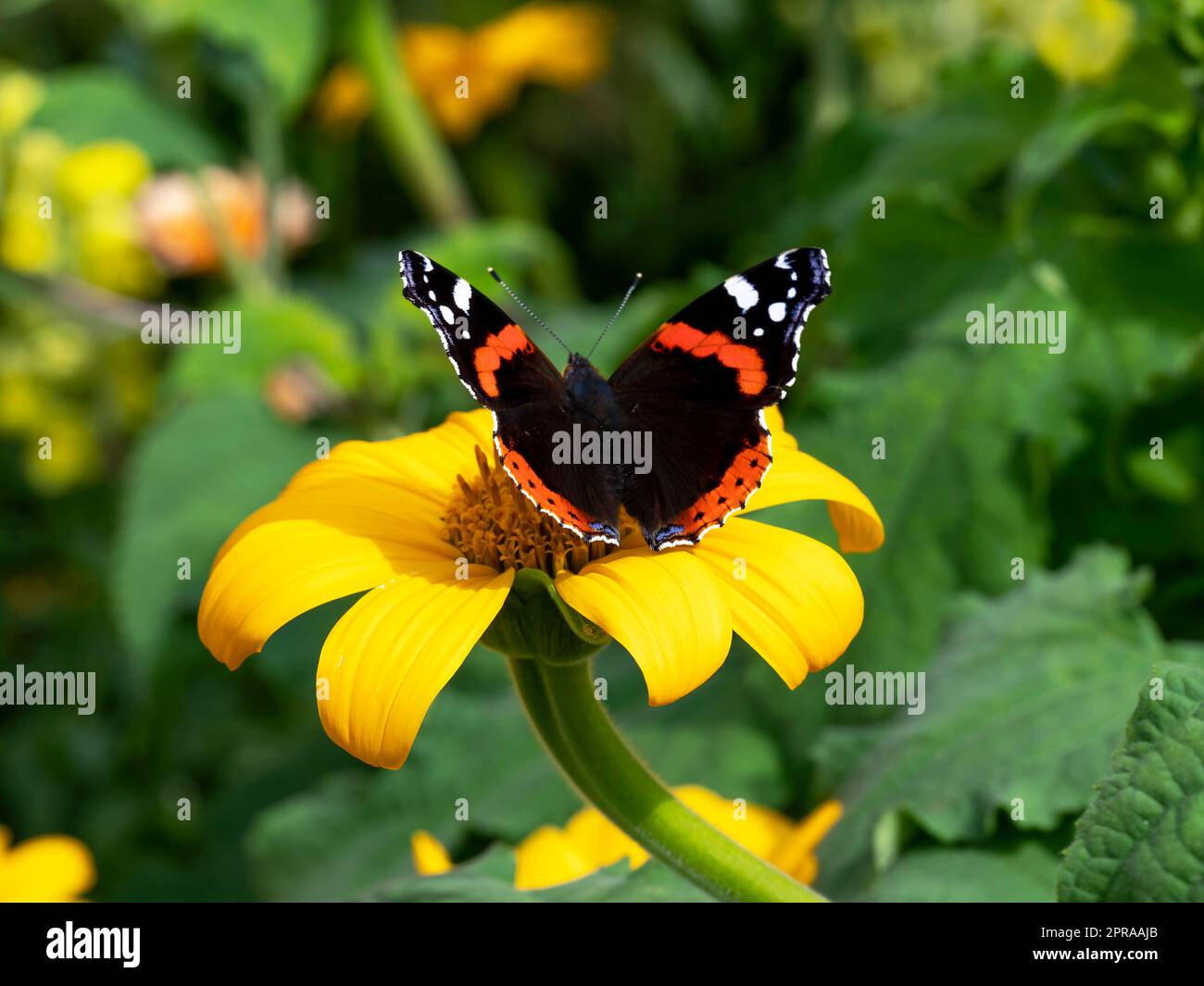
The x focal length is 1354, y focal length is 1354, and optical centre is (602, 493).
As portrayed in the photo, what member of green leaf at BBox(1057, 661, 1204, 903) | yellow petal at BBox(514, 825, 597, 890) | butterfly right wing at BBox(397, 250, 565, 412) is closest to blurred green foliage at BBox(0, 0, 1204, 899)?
green leaf at BBox(1057, 661, 1204, 903)

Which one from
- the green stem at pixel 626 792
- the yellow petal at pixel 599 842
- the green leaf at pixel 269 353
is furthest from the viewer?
the green leaf at pixel 269 353

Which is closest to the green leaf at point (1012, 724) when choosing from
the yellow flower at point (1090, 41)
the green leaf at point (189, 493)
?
the yellow flower at point (1090, 41)

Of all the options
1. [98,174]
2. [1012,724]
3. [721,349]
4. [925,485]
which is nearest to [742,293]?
[721,349]

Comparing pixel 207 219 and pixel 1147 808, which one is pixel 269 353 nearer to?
pixel 207 219

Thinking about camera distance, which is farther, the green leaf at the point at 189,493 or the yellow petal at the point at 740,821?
the green leaf at the point at 189,493

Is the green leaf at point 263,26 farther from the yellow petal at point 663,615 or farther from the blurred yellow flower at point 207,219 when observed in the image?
the yellow petal at point 663,615

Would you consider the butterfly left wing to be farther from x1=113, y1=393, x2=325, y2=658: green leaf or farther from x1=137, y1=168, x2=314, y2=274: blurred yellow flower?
x1=137, y1=168, x2=314, y2=274: blurred yellow flower
